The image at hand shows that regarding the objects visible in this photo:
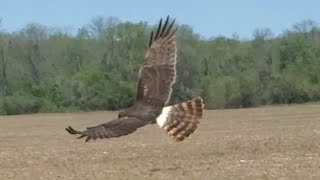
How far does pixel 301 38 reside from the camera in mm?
82812

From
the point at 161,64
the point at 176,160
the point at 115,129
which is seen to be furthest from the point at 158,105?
the point at 176,160

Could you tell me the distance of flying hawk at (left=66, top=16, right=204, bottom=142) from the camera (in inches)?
156

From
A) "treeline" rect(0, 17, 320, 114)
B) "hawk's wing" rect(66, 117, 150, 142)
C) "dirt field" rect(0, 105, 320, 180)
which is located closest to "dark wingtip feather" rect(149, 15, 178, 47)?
"hawk's wing" rect(66, 117, 150, 142)

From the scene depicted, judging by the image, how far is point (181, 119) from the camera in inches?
190

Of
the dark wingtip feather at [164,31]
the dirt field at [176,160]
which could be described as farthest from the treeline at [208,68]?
the dark wingtip feather at [164,31]

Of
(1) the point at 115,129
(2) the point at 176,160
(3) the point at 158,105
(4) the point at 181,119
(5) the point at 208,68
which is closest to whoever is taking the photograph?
(1) the point at 115,129

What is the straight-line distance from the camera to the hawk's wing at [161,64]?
4.89 m

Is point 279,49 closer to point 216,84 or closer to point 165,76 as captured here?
point 216,84

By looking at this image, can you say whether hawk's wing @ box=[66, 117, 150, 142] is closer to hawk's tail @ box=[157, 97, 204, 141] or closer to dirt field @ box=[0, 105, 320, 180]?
hawk's tail @ box=[157, 97, 204, 141]

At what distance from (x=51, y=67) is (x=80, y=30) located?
Answer: 267 inches

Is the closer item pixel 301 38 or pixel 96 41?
pixel 96 41

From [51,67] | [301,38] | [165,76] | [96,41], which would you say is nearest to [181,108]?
[165,76]

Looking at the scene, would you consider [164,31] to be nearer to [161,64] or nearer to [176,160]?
[161,64]

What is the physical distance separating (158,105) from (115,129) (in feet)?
1.92
